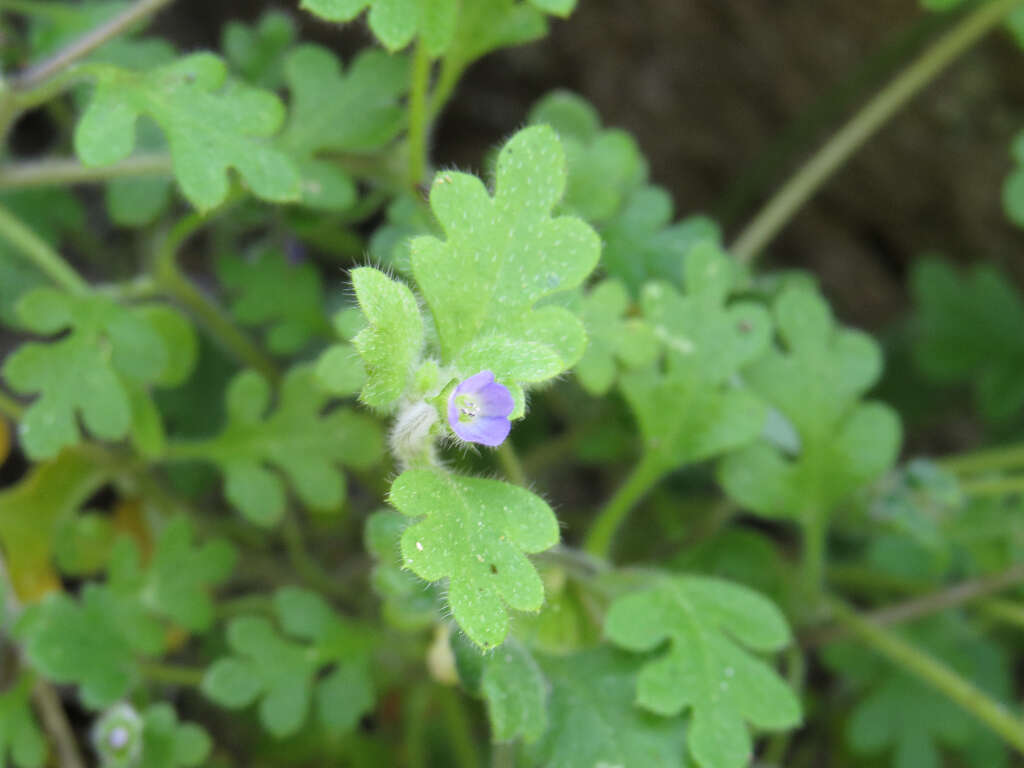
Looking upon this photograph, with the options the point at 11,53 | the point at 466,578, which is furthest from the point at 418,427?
the point at 11,53

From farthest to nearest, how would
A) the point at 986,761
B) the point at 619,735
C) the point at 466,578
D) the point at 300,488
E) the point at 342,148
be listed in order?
the point at 986,761, the point at 300,488, the point at 342,148, the point at 619,735, the point at 466,578

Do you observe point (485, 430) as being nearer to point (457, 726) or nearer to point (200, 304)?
point (200, 304)

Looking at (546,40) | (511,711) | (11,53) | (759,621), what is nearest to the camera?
(511,711)

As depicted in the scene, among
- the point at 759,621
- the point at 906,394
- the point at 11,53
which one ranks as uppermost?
the point at 906,394

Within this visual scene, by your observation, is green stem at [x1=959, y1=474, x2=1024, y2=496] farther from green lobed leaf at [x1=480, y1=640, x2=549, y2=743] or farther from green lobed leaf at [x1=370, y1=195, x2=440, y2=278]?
green lobed leaf at [x1=370, y1=195, x2=440, y2=278]

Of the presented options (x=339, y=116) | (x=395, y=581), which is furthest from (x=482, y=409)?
(x=339, y=116)

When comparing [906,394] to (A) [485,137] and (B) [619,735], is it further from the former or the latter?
(B) [619,735]

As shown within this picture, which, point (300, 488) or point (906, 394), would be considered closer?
point (300, 488)
